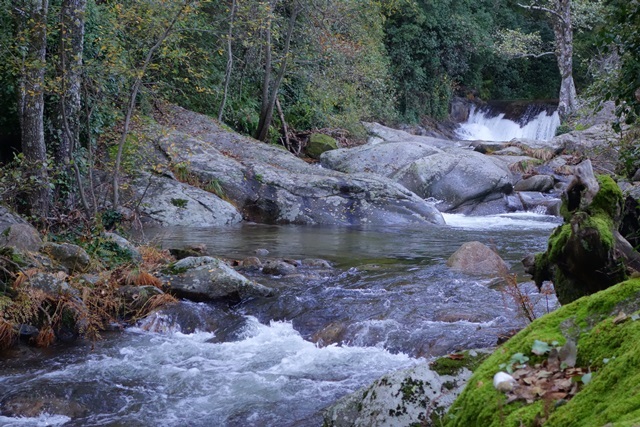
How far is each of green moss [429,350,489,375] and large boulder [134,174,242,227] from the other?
12.0m

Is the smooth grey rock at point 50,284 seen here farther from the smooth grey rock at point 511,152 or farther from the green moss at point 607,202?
the smooth grey rock at point 511,152

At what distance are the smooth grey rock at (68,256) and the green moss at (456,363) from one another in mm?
5805

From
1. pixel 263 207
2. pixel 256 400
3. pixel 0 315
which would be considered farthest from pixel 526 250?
pixel 0 315

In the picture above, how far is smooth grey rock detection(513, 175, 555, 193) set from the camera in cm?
2038

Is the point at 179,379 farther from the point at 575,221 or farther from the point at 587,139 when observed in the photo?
the point at 587,139

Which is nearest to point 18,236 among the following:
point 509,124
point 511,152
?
point 511,152

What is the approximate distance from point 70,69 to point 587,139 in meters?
19.5

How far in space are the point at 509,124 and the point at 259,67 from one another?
1562 centimetres

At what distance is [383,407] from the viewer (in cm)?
350

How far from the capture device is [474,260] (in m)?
10.4

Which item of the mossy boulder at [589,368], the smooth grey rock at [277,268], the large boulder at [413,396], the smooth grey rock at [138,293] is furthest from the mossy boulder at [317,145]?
the mossy boulder at [589,368]

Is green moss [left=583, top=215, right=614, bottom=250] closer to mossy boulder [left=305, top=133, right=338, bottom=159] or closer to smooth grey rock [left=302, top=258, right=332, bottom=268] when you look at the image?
smooth grey rock [left=302, top=258, right=332, bottom=268]

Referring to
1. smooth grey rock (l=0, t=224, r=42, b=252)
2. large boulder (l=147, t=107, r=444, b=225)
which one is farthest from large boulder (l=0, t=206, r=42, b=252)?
large boulder (l=147, t=107, r=444, b=225)

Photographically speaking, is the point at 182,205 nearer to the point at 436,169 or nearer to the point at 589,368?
the point at 436,169
